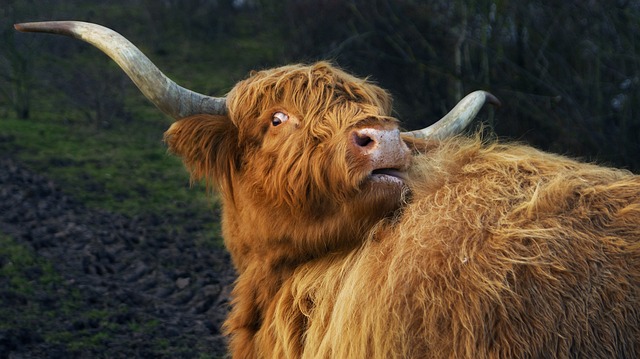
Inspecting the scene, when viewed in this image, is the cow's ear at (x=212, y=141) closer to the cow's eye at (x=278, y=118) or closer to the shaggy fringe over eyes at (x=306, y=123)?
the shaggy fringe over eyes at (x=306, y=123)

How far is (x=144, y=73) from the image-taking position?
3.30 meters

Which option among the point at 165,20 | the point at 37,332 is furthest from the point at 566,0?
the point at 165,20

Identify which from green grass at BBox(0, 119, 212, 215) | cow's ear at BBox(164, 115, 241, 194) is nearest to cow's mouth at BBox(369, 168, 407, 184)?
cow's ear at BBox(164, 115, 241, 194)

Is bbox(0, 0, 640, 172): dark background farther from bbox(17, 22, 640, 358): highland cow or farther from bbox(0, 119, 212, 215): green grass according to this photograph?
bbox(17, 22, 640, 358): highland cow

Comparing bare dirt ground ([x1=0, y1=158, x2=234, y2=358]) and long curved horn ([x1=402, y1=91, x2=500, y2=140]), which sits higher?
long curved horn ([x1=402, y1=91, x2=500, y2=140])

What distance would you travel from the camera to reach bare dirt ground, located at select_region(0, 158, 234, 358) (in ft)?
17.5

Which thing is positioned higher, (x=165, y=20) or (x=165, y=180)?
(x=165, y=20)

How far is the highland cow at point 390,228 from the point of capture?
2357 mm

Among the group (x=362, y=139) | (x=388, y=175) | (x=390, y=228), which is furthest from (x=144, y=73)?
(x=390, y=228)

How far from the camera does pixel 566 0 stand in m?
8.02

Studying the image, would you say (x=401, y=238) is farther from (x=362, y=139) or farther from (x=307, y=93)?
(x=307, y=93)

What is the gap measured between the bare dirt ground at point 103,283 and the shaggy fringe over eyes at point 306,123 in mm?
2422

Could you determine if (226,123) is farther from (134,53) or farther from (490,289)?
(490,289)

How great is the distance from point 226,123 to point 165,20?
621 inches
